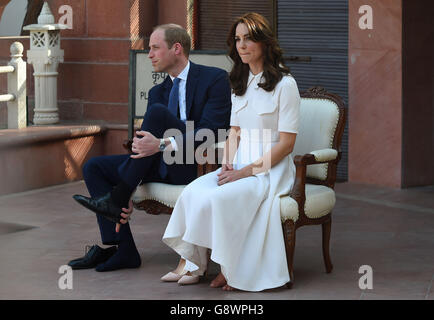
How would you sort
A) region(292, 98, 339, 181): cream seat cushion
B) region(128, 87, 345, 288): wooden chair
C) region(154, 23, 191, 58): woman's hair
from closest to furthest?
1. region(128, 87, 345, 288): wooden chair
2. region(292, 98, 339, 181): cream seat cushion
3. region(154, 23, 191, 58): woman's hair

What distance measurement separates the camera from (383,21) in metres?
8.16

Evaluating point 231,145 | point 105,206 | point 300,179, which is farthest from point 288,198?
point 105,206

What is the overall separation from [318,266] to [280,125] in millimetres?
1020

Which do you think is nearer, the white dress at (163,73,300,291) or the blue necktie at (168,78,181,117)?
the white dress at (163,73,300,291)

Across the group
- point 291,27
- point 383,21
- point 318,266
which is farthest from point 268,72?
point 291,27

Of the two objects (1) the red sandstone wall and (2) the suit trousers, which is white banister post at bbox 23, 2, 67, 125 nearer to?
(1) the red sandstone wall

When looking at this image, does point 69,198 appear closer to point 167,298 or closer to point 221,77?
point 221,77

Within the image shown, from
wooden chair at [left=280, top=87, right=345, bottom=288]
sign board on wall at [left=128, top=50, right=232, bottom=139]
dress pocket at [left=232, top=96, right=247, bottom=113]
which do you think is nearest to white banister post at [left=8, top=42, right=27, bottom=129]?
sign board on wall at [left=128, top=50, right=232, bottom=139]

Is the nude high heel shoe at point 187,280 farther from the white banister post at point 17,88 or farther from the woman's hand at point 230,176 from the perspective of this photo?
the white banister post at point 17,88

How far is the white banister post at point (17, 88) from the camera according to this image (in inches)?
353

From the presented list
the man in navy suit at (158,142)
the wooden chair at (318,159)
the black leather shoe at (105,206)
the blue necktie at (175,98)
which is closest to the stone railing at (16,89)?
the man in navy suit at (158,142)

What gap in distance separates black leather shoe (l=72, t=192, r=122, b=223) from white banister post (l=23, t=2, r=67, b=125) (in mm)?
4187

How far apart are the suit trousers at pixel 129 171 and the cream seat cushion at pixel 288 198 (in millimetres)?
67

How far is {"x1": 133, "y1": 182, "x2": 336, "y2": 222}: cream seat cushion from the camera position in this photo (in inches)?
199
